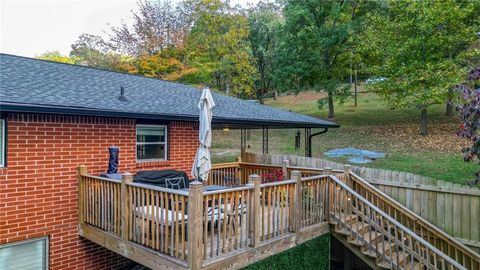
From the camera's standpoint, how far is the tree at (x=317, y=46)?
24.1 metres

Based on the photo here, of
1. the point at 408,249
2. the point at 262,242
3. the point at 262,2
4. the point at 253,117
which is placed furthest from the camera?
the point at 262,2

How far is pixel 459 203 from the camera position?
7.42m

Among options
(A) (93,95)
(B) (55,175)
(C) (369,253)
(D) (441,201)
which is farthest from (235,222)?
(D) (441,201)

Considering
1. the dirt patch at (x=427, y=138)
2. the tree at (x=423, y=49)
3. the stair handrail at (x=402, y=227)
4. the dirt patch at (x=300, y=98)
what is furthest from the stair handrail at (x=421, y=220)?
the dirt patch at (x=300, y=98)

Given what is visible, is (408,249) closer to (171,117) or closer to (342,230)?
(342,230)

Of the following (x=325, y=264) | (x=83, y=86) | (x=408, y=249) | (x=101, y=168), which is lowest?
(x=325, y=264)

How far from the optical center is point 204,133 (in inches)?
275

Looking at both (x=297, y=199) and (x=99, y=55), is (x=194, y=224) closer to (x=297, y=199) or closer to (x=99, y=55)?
(x=297, y=199)

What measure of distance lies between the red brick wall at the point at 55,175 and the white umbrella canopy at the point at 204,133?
6.53 feet

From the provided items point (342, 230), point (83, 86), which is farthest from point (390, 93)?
point (83, 86)

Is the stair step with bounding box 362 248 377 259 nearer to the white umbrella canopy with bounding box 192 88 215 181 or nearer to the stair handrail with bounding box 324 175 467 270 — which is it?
the stair handrail with bounding box 324 175 467 270

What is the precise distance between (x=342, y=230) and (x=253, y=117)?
164 inches

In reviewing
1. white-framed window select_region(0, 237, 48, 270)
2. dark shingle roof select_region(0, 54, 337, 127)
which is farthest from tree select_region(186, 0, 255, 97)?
white-framed window select_region(0, 237, 48, 270)

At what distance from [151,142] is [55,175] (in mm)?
2488
